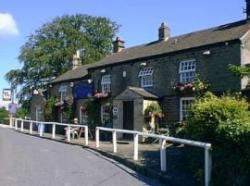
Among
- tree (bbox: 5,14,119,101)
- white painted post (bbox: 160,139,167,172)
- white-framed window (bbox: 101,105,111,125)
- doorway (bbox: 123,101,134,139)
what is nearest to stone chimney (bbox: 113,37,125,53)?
white-framed window (bbox: 101,105,111,125)

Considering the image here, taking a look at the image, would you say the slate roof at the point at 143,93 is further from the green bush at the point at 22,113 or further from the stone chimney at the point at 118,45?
the green bush at the point at 22,113

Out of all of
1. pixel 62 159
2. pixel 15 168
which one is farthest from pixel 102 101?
pixel 15 168

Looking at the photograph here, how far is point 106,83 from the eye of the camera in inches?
1328

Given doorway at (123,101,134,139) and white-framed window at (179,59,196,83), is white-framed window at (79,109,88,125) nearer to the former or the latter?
doorway at (123,101,134,139)

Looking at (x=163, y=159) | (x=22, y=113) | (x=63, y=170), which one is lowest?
(x=63, y=170)

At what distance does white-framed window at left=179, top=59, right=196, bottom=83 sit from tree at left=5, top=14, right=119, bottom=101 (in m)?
33.0

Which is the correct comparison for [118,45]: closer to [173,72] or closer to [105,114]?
[105,114]

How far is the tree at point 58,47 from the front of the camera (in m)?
59.2

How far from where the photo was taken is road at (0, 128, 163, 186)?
11.4m

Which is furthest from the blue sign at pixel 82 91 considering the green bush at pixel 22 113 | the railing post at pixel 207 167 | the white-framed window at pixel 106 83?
the green bush at pixel 22 113

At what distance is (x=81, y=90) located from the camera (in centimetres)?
3778

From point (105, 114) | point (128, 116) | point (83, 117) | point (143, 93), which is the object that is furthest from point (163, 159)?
point (83, 117)

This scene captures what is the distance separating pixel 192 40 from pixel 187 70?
2.82m

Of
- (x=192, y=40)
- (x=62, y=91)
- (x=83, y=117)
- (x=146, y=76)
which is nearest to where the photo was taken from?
(x=192, y=40)
